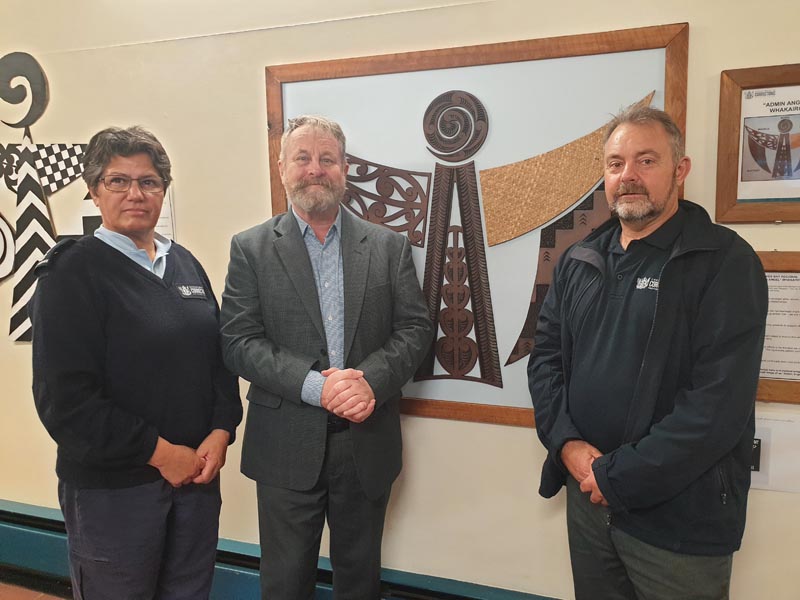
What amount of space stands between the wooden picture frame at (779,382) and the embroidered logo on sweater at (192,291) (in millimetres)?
1659

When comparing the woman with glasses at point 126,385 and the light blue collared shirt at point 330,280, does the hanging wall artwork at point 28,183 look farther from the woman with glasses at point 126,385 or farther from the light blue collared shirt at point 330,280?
the light blue collared shirt at point 330,280


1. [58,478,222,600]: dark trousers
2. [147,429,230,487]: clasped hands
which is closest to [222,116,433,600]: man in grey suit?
[147,429,230,487]: clasped hands

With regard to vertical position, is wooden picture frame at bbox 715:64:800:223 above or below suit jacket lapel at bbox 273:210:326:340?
above

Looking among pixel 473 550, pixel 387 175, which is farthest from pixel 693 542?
pixel 387 175

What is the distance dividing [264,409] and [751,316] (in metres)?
1.35

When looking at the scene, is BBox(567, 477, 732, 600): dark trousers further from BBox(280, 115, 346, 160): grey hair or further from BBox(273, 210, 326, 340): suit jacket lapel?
BBox(280, 115, 346, 160): grey hair

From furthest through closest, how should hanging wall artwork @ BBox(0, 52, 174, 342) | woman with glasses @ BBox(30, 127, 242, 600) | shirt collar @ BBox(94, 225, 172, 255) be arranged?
hanging wall artwork @ BBox(0, 52, 174, 342)
shirt collar @ BBox(94, 225, 172, 255)
woman with glasses @ BBox(30, 127, 242, 600)

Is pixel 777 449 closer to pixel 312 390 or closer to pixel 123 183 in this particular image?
pixel 312 390

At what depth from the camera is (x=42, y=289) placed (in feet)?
4.59

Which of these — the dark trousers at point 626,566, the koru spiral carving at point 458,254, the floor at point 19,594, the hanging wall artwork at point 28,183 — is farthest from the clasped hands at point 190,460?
the floor at point 19,594

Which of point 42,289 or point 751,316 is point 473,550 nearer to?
point 751,316

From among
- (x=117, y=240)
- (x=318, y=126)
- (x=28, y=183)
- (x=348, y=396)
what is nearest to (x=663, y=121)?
(x=318, y=126)

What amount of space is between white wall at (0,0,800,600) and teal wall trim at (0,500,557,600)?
0.04 m

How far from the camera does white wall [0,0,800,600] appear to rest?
1.67 meters
